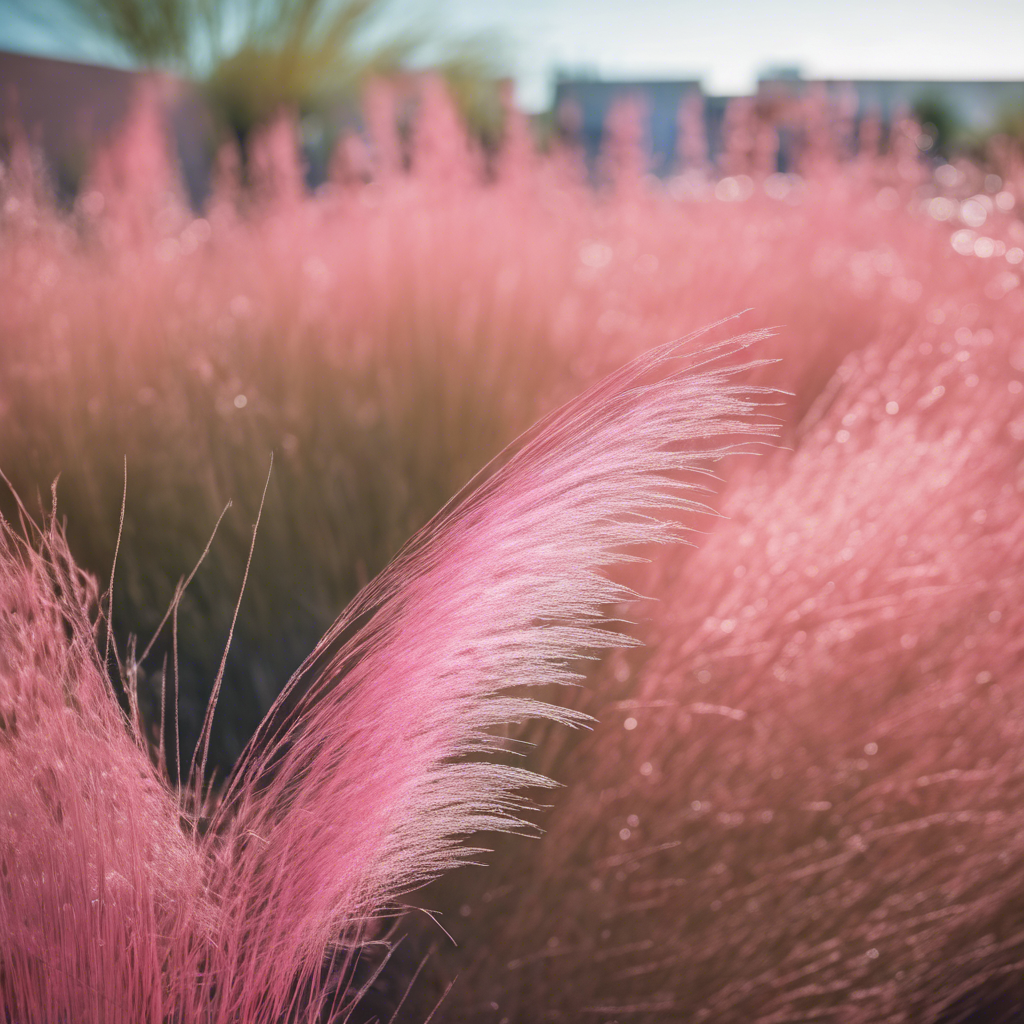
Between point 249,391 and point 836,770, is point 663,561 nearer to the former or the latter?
point 836,770

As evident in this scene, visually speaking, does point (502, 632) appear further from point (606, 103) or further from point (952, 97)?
point (606, 103)

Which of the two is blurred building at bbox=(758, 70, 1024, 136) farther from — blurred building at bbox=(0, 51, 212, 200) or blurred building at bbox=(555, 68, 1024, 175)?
blurred building at bbox=(0, 51, 212, 200)

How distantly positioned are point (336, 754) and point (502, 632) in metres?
0.18

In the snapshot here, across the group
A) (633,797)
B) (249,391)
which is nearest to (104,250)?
(249,391)

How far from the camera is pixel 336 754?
725mm

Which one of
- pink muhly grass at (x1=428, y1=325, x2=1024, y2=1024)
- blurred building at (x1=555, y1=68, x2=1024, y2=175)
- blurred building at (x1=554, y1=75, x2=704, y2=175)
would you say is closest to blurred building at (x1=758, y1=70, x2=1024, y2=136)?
blurred building at (x1=555, y1=68, x2=1024, y2=175)

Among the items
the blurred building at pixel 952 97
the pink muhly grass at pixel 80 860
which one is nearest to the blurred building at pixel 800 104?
the blurred building at pixel 952 97

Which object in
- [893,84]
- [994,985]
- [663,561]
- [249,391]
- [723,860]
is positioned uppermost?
[893,84]

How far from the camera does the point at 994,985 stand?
1243mm

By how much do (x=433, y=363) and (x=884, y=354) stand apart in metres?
1.15

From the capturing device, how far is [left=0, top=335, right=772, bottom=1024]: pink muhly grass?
643 mm

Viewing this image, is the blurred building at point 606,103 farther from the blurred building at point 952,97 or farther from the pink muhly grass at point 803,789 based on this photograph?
the pink muhly grass at point 803,789

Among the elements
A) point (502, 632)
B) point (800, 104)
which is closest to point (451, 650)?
point (502, 632)

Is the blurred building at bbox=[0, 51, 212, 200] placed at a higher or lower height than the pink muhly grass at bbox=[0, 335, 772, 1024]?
higher
